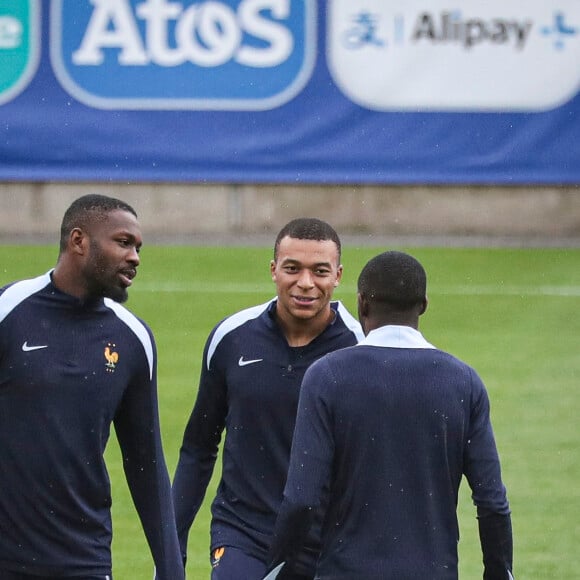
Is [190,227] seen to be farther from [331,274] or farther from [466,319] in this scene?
[331,274]

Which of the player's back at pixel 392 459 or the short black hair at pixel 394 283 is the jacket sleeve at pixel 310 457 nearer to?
the player's back at pixel 392 459

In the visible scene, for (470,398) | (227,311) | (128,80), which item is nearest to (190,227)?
(128,80)

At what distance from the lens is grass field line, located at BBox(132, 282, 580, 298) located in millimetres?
15047

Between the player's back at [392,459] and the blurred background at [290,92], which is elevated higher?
the blurred background at [290,92]

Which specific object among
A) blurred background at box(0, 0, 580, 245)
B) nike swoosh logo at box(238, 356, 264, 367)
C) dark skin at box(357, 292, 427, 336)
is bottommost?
nike swoosh logo at box(238, 356, 264, 367)

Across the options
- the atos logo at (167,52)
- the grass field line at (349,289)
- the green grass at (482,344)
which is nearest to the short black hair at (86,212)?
the green grass at (482,344)

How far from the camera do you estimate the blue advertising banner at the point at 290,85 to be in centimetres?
1712

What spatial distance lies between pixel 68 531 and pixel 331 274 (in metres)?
1.38

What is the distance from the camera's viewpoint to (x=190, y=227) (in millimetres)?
18375

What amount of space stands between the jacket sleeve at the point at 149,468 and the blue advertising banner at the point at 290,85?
12.4 m

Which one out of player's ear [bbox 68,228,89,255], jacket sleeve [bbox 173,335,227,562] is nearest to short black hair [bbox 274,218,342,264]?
jacket sleeve [bbox 173,335,227,562]

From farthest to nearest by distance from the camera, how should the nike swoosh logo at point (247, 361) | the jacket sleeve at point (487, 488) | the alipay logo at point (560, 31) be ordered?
1. the alipay logo at point (560, 31)
2. the nike swoosh logo at point (247, 361)
3. the jacket sleeve at point (487, 488)

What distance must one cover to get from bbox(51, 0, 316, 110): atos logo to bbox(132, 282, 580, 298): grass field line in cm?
284

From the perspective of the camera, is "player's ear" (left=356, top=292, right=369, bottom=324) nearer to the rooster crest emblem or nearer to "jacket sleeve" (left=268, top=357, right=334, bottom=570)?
"jacket sleeve" (left=268, top=357, right=334, bottom=570)
